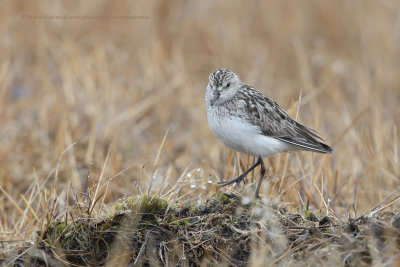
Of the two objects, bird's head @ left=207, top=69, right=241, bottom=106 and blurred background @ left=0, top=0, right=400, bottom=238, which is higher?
bird's head @ left=207, top=69, right=241, bottom=106

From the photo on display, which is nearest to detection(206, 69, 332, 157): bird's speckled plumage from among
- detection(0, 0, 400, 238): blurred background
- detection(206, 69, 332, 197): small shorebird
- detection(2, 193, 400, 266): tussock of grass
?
detection(206, 69, 332, 197): small shorebird

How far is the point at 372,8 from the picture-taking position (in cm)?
1314

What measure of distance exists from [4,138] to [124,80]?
2555 millimetres

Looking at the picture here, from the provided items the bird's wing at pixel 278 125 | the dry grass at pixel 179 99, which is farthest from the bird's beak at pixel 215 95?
the dry grass at pixel 179 99

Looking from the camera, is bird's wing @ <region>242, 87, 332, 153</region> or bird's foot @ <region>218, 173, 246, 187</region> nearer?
bird's foot @ <region>218, 173, 246, 187</region>

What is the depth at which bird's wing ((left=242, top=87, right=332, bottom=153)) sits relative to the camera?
6387mm

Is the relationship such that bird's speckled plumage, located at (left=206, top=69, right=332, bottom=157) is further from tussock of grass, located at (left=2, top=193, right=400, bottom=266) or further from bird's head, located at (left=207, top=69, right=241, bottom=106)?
tussock of grass, located at (left=2, top=193, right=400, bottom=266)

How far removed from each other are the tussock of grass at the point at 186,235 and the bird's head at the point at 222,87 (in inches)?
55.4

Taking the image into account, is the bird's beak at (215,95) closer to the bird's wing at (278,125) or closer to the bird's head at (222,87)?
the bird's head at (222,87)

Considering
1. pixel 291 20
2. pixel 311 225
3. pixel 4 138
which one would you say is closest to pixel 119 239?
pixel 311 225

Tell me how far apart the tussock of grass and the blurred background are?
0.64 metres

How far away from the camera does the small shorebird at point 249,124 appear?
20.0 feet

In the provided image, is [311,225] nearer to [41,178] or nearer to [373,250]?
[373,250]

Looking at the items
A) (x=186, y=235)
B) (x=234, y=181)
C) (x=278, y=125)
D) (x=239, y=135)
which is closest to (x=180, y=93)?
(x=278, y=125)
